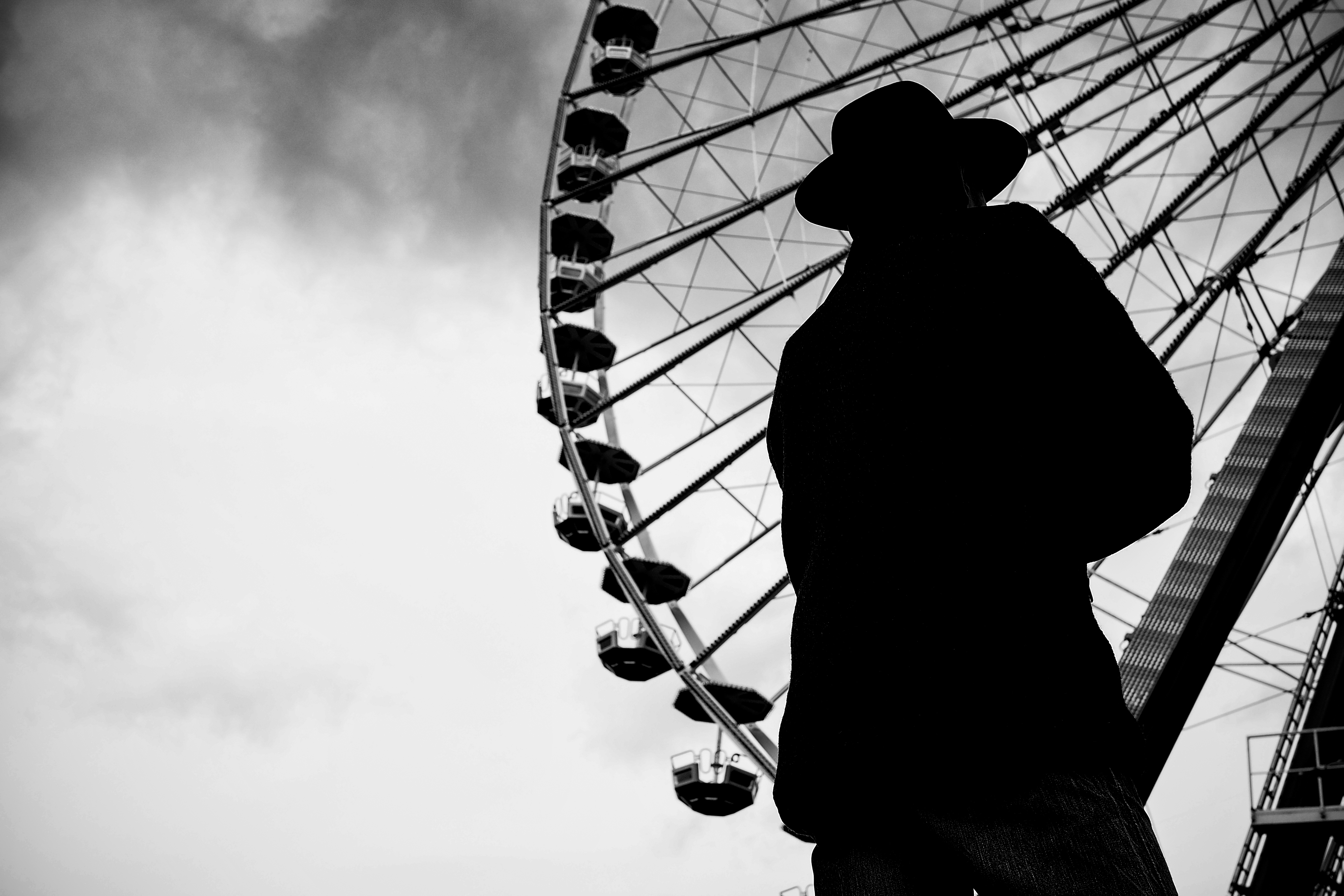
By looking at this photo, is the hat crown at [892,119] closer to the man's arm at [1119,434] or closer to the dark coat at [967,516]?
the dark coat at [967,516]

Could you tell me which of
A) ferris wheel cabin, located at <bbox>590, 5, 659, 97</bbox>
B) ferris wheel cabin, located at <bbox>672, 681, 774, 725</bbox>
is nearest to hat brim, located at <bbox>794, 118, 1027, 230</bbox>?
ferris wheel cabin, located at <bbox>672, 681, 774, 725</bbox>

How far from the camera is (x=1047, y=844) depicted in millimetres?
1585

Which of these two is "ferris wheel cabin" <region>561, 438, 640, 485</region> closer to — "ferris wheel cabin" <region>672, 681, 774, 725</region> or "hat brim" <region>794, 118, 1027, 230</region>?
"ferris wheel cabin" <region>672, 681, 774, 725</region>

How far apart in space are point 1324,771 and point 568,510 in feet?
40.2

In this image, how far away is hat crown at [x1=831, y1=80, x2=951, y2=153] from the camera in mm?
2229

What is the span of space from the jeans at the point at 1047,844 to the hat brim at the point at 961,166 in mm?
1079

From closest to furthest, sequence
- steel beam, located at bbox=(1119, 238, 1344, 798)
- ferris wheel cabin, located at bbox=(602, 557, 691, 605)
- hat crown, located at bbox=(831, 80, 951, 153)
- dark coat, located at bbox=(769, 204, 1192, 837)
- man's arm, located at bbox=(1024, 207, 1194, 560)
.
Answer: dark coat, located at bbox=(769, 204, 1192, 837)
man's arm, located at bbox=(1024, 207, 1194, 560)
hat crown, located at bbox=(831, 80, 951, 153)
steel beam, located at bbox=(1119, 238, 1344, 798)
ferris wheel cabin, located at bbox=(602, 557, 691, 605)

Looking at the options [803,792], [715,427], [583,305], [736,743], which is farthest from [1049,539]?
[583,305]

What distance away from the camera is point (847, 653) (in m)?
1.83

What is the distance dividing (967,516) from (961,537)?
0.04 m

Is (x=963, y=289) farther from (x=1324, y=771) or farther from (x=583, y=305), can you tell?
(x=583, y=305)

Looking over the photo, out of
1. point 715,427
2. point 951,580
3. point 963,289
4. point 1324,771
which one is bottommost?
point 951,580

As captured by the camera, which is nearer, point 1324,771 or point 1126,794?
point 1126,794

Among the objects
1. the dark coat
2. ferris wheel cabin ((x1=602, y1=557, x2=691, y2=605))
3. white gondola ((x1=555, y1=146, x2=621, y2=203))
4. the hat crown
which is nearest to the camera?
the dark coat
